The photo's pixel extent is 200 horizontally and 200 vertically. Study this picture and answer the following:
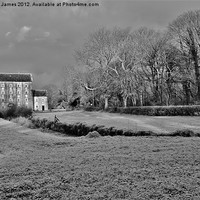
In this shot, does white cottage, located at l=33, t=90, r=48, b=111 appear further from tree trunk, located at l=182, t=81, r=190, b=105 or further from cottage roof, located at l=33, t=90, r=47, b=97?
tree trunk, located at l=182, t=81, r=190, b=105

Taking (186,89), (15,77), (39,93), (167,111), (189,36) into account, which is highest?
(15,77)

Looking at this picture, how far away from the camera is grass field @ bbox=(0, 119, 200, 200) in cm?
363

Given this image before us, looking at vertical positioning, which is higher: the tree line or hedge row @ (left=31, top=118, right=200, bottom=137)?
the tree line

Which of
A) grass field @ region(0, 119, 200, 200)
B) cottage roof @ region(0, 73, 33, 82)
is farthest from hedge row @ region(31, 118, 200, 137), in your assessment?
cottage roof @ region(0, 73, 33, 82)

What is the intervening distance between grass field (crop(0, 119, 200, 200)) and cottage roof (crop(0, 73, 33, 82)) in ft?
251

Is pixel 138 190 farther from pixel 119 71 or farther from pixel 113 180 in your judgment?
pixel 119 71

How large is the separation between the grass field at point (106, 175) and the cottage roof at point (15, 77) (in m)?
76.6

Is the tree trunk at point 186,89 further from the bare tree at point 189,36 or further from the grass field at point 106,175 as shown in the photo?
the grass field at point 106,175

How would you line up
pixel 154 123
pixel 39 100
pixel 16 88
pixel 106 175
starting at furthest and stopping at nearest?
pixel 39 100, pixel 16 88, pixel 154 123, pixel 106 175

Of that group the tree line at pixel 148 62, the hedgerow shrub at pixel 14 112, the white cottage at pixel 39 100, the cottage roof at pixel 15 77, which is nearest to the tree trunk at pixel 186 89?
the tree line at pixel 148 62

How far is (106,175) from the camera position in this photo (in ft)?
14.6

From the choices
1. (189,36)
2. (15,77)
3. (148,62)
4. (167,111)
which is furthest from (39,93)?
(167,111)

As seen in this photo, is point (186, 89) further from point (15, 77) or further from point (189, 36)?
point (15, 77)

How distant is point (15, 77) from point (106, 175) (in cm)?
8008
